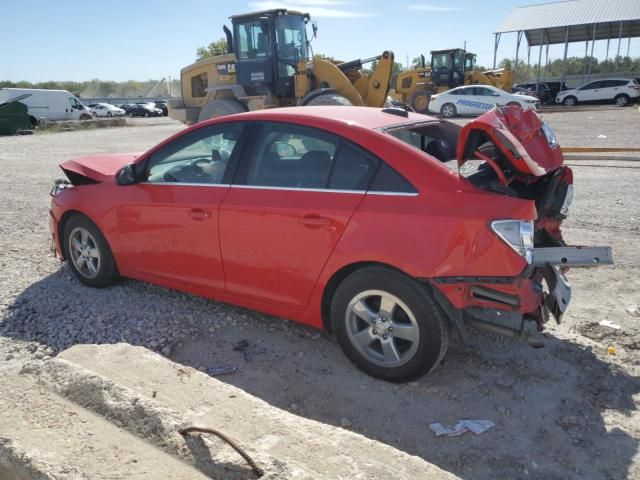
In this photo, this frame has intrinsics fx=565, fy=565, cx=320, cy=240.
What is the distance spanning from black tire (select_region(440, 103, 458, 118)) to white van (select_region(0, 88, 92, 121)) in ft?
75.6

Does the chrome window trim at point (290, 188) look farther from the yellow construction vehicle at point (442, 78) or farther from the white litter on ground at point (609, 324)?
the yellow construction vehicle at point (442, 78)

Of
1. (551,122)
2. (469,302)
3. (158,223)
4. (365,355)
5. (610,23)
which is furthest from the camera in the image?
(610,23)

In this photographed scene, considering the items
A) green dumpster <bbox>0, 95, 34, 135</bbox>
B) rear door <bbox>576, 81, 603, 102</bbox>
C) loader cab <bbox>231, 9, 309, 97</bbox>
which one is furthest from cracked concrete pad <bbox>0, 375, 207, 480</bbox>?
rear door <bbox>576, 81, 603, 102</bbox>

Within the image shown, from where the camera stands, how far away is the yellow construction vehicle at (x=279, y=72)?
14.9 m

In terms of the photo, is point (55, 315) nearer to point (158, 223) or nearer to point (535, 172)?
point (158, 223)

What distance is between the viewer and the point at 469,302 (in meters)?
3.22

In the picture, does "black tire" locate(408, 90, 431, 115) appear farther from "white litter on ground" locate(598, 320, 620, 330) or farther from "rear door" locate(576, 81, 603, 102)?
"white litter on ground" locate(598, 320, 620, 330)

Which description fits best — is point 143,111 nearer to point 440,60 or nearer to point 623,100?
point 440,60

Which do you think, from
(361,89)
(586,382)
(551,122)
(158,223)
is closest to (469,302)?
(586,382)

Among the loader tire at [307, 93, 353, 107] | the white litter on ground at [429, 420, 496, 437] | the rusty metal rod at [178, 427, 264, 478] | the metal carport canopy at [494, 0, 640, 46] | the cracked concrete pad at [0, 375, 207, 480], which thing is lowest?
the white litter on ground at [429, 420, 496, 437]

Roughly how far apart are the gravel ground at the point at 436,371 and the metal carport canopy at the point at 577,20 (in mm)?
42577

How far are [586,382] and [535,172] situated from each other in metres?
1.38

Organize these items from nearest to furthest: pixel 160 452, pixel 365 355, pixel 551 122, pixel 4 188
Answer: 1. pixel 160 452
2. pixel 365 355
3. pixel 4 188
4. pixel 551 122

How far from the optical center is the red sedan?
321cm
